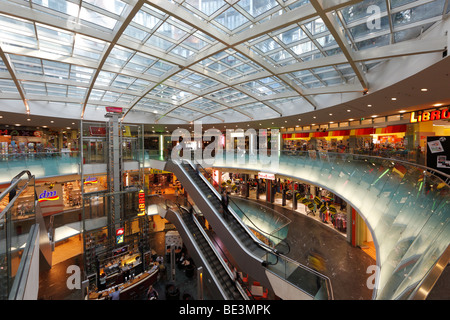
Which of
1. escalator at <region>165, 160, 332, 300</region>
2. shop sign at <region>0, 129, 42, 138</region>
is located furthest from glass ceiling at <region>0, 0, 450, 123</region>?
shop sign at <region>0, 129, 42, 138</region>

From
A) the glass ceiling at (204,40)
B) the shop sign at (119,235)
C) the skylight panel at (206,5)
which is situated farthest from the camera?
the shop sign at (119,235)

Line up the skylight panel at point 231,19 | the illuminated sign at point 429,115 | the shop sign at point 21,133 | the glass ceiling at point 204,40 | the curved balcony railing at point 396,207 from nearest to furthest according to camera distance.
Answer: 1. the curved balcony railing at point 396,207
2. the glass ceiling at point 204,40
3. the skylight panel at point 231,19
4. the illuminated sign at point 429,115
5. the shop sign at point 21,133

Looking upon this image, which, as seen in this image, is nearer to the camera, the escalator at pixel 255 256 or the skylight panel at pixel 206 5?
the escalator at pixel 255 256

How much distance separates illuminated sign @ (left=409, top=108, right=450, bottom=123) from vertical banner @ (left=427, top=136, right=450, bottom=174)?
14.1 feet

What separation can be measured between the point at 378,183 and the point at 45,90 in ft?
Answer: 69.1

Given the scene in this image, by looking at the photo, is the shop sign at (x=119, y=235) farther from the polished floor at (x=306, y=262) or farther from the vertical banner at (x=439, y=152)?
the vertical banner at (x=439, y=152)

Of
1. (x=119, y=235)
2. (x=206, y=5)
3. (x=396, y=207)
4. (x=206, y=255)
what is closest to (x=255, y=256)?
(x=206, y=255)

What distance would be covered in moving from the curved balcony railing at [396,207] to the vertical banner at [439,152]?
383mm

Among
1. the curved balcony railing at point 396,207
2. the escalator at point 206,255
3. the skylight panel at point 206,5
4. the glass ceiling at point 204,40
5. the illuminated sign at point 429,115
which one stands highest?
the skylight panel at point 206,5

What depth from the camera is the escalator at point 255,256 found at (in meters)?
7.27

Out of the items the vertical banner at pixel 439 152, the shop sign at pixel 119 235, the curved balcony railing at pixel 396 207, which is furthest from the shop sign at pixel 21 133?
the vertical banner at pixel 439 152

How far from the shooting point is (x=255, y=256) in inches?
361

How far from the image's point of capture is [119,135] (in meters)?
13.8

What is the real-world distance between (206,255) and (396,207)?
9.59 meters
